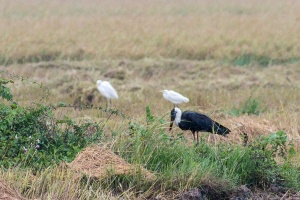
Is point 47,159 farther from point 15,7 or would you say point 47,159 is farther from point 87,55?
point 15,7

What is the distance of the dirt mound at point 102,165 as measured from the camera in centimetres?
575

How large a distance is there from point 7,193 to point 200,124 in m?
2.53

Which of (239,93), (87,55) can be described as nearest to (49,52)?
(87,55)

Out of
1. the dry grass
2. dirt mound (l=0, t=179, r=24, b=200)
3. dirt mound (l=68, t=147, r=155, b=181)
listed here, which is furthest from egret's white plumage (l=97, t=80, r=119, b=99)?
dirt mound (l=0, t=179, r=24, b=200)

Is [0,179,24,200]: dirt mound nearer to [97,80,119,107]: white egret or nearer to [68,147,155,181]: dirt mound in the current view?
[68,147,155,181]: dirt mound

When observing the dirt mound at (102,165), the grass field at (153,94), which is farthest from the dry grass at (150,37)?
the dirt mound at (102,165)

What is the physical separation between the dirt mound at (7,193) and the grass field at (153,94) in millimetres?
19

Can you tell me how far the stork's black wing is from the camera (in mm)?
7035

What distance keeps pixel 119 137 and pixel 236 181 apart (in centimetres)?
128

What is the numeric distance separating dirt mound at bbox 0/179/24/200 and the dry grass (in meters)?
9.52

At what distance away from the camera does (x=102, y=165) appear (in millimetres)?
5918

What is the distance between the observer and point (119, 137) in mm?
6559

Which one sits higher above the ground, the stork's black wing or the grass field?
the stork's black wing

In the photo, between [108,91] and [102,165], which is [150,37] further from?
[102,165]
